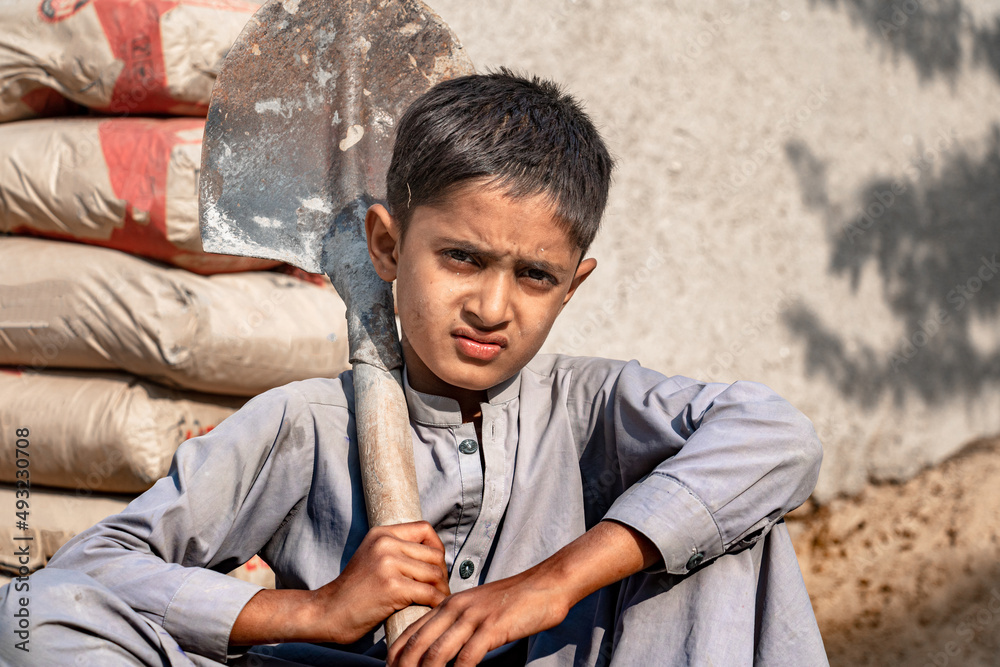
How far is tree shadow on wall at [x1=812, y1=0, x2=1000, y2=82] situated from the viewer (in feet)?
11.8

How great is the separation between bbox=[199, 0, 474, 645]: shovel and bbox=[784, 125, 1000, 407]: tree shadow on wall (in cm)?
217

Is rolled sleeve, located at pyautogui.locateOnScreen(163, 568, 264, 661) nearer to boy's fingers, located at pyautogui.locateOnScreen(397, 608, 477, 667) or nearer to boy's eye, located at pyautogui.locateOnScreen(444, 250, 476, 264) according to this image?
boy's fingers, located at pyautogui.locateOnScreen(397, 608, 477, 667)

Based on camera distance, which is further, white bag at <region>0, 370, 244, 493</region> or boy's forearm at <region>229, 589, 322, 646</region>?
white bag at <region>0, 370, 244, 493</region>

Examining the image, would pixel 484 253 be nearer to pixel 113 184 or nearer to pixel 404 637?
pixel 404 637

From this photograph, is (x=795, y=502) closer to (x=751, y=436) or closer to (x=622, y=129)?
(x=751, y=436)

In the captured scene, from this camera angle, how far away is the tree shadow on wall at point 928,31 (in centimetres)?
359

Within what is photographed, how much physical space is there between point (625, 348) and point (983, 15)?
2577 mm

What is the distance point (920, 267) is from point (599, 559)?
10.9 feet

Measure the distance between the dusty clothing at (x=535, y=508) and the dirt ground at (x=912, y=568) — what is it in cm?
199

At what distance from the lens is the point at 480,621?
106 centimetres

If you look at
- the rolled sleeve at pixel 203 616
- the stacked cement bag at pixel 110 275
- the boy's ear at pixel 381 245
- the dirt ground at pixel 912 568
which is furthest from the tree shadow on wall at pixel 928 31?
the rolled sleeve at pixel 203 616
